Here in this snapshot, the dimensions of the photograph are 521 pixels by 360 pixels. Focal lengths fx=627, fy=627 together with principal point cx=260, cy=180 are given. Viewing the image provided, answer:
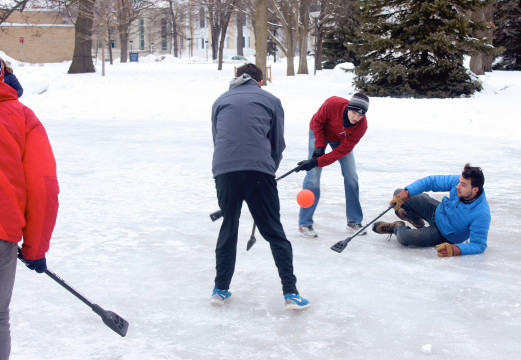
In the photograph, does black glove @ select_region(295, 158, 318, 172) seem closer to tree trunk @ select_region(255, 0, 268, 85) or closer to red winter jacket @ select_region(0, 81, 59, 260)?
red winter jacket @ select_region(0, 81, 59, 260)

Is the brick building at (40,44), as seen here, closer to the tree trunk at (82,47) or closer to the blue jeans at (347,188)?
the tree trunk at (82,47)

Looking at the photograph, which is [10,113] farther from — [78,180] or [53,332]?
[78,180]

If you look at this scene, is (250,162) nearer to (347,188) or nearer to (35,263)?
(35,263)

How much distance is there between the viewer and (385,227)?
5.73m

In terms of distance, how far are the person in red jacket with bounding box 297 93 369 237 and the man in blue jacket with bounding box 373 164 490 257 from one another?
414mm

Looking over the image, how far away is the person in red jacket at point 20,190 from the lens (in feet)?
7.84

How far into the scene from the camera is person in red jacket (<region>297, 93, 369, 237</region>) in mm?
5376

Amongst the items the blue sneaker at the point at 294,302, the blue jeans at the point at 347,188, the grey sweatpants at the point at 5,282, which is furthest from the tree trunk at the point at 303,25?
the grey sweatpants at the point at 5,282

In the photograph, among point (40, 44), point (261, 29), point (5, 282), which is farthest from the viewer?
point (40, 44)

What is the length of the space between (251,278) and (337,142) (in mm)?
1840

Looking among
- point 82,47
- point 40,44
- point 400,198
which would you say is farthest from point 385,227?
point 40,44

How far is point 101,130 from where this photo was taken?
44.4 ft

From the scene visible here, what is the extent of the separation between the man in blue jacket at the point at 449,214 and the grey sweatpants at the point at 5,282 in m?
3.63

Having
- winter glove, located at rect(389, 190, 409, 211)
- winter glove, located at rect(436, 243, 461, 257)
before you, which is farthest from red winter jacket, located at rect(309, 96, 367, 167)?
winter glove, located at rect(436, 243, 461, 257)
